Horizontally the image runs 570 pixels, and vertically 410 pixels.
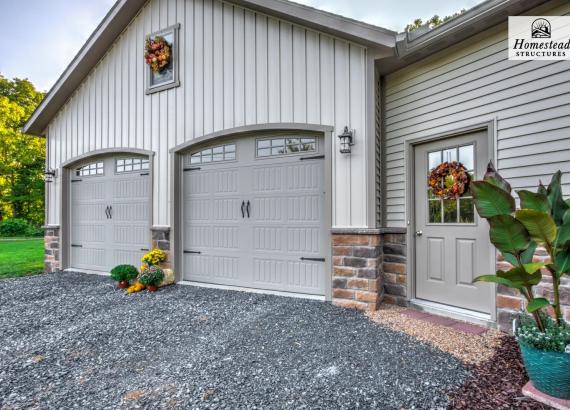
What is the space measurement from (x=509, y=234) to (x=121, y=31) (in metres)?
6.92

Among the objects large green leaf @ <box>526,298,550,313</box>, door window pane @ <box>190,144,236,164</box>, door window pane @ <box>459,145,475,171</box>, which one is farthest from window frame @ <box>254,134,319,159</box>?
large green leaf @ <box>526,298,550,313</box>

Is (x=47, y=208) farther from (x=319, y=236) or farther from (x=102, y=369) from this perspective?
(x=319, y=236)

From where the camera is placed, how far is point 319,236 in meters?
4.07

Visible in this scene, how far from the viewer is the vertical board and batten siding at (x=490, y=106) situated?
2.80 meters

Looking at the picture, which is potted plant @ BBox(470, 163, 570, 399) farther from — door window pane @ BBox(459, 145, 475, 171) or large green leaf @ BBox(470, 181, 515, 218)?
door window pane @ BBox(459, 145, 475, 171)

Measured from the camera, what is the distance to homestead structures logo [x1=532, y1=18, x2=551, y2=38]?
287cm

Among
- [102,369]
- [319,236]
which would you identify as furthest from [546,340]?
[102,369]

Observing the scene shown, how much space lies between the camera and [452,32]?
3271 mm

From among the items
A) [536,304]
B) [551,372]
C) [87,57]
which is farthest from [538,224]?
[87,57]

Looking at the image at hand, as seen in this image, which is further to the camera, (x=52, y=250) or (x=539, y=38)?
(x=52, y=250)

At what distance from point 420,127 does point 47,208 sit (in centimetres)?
740

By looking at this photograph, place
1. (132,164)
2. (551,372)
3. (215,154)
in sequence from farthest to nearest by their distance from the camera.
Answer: (132,164)
(215,154)
(551,372)

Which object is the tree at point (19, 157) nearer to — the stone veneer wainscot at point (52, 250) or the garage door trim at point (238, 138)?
the stone veneer wainscot at point (52, 250)

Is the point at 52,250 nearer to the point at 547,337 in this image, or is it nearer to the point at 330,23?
the point at 330,23
